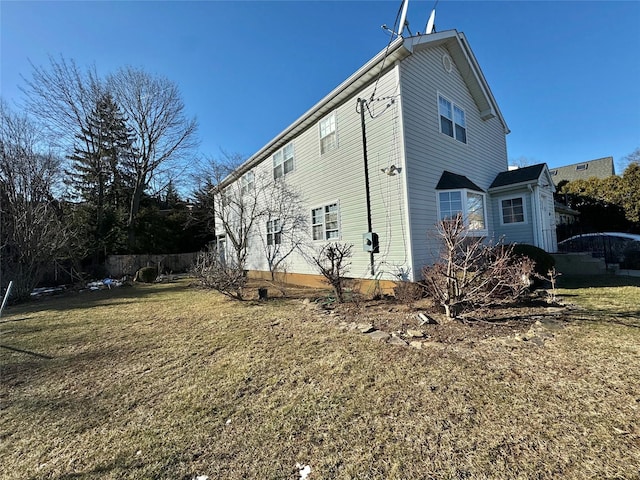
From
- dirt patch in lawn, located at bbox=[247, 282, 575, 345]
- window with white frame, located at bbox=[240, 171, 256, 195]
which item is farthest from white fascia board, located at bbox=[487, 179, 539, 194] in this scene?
window with white frame, located at bbox=[240, 171, 256, 195]

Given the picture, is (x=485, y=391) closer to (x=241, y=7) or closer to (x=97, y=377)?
(x=97, y=377)

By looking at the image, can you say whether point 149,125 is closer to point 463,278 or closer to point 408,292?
point 408,292

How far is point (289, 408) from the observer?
2.86 m

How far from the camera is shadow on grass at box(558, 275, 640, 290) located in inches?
298

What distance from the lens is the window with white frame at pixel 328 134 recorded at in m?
9.70

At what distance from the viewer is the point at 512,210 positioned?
10445mm

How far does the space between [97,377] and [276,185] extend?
10108mm

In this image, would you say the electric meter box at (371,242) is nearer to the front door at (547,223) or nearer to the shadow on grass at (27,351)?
the front door at (547,223)

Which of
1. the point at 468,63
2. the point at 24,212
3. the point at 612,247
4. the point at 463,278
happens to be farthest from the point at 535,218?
the point at 24,212

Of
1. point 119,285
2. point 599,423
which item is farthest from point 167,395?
point 119,285

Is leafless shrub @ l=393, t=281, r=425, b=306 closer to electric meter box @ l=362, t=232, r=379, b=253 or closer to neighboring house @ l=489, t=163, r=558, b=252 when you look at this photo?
electric meter box @ l=362, t=232, r=379, b=253

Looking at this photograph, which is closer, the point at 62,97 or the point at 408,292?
the point at 408,292

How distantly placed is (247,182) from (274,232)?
12.9 feet

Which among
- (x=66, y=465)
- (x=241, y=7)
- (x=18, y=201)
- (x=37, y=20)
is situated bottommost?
(x=66, y=465)
